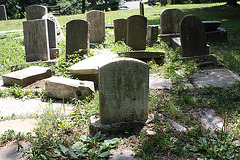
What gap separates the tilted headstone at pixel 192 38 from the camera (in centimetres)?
660

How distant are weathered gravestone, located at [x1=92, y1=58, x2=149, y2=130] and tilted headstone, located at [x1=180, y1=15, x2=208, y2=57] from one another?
11.5 ft

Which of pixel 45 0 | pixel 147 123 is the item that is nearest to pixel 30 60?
pixel 147 123

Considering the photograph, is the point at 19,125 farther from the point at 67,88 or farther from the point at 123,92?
the point at 123,92

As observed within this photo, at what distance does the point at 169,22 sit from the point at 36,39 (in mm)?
4853

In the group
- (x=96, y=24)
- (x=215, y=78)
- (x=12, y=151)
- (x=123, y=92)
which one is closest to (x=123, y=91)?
(x=123, y=92)

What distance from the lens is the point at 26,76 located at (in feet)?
19.2

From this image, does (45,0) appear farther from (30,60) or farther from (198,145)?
(198,145)

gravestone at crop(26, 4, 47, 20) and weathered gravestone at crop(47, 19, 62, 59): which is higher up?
gravestone at crop(26, 4, 47, 20)

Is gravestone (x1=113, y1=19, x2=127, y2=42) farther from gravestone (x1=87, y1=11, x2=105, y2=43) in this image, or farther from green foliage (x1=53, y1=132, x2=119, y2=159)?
green foliage (x1=53, y1=132, x2=119, y2=159)

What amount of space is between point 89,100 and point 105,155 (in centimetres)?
199

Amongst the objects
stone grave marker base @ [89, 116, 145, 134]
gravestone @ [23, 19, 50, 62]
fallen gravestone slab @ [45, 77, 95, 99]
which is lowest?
stone grave marker base @ [89, 116, 145, 134]

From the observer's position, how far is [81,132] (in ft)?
12.1

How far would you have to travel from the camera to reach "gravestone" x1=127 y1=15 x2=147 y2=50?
777 centimetres

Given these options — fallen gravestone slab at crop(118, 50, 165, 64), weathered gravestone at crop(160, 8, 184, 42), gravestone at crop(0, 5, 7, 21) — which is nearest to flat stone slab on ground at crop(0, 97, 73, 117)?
fallen gravestone slab at crop(118, 50, 165, 64)
